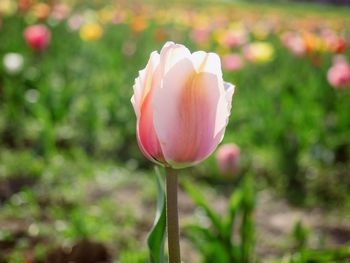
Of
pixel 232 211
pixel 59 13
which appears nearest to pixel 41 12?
pixel 59 13

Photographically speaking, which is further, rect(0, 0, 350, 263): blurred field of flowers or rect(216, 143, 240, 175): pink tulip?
rect(216, 143, 240, 175): pink tulip

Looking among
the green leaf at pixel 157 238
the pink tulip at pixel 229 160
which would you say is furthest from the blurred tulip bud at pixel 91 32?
the green leaf at pixel 157 238

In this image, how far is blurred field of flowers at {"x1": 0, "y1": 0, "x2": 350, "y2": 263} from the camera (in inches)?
84.0

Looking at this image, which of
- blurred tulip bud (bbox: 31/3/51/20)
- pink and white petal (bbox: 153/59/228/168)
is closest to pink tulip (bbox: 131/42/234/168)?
pink and white petal (bbox: 153/59/228/168)

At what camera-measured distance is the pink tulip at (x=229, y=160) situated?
8.44ft

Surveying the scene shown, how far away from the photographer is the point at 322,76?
4262 mm

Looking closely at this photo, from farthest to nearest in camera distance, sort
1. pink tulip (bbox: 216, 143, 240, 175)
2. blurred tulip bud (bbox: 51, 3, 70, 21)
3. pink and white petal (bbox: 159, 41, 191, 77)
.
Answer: blurred tulip bud (bbox: 51, 3, 70, 21) → pink tulip (bbox: 216, 143, 240, 175) → pink and white petal (bbox: 159, 41, 191, 77)

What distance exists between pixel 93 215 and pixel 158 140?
155 cm

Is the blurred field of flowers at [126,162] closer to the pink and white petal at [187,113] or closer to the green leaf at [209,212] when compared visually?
the green leaf at [209,212]

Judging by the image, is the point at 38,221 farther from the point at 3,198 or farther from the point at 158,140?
the point at 158,140

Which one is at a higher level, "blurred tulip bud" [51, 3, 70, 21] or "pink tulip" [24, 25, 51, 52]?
"blurred tulip bud" [51, 3, 70, 21]

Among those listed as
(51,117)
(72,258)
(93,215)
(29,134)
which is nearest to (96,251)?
(72,258)

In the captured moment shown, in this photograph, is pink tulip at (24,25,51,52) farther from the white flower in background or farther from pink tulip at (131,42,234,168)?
pink tulip at (131,42,234,168)

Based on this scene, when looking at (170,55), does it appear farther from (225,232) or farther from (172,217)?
(225,232)
